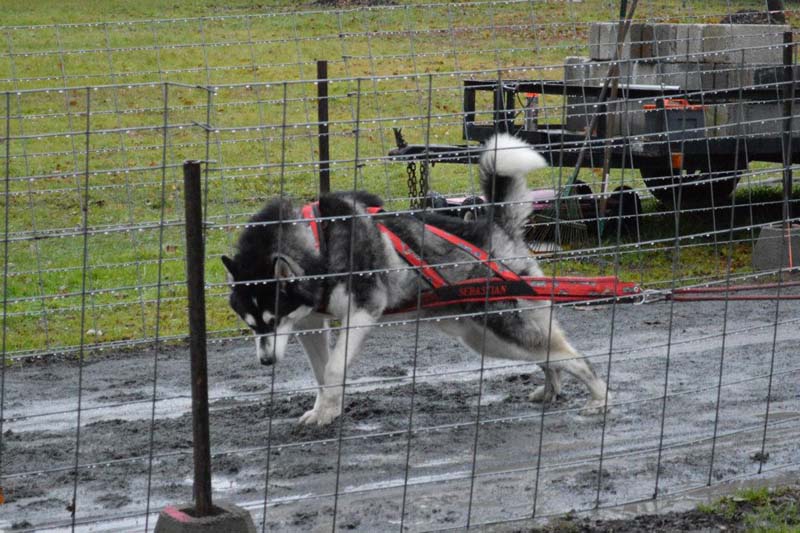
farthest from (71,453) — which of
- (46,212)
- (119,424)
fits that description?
(46,212)

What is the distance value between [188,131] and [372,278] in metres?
10.8

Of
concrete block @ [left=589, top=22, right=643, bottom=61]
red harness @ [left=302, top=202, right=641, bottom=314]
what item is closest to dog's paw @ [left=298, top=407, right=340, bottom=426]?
red harness @ [left=302, top=202, right=641, bottom=314]

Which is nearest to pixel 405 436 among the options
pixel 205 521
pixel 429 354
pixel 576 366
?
pixel 576 366

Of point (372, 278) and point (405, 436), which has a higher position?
point (372, 278)

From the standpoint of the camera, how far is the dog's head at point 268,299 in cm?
678

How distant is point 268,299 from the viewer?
6.85 metres

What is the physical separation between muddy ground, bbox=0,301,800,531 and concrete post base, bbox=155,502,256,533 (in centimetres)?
38

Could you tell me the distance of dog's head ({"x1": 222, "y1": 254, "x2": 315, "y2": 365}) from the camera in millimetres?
6781

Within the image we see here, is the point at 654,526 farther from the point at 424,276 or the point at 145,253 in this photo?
the point at 145,253

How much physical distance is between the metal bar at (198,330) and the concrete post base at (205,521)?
52 millimetres

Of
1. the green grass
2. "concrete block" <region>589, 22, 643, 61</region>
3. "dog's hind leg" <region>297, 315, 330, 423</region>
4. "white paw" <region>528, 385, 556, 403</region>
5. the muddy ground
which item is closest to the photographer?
the green grass

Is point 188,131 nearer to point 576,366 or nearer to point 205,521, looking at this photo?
point 576,366

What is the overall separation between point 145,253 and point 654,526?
7384 millimetres

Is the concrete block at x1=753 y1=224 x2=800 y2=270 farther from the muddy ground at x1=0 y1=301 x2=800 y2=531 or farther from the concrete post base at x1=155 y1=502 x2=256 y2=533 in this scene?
the concrete post base at x1=155 y1=502 x2=256 y2=533
